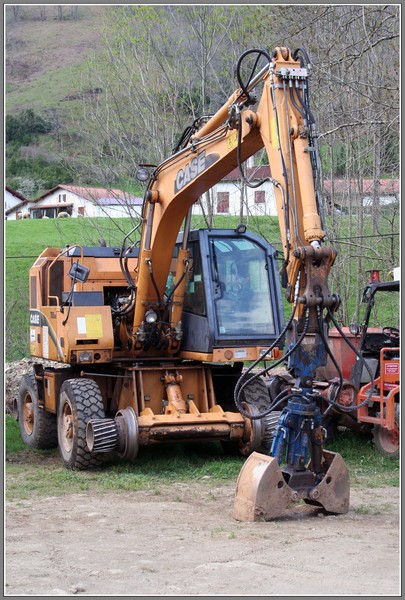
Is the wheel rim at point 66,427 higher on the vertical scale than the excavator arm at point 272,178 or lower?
lower

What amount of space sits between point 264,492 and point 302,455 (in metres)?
0.46

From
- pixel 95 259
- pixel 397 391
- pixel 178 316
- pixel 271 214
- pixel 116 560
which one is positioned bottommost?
pixel 116 560

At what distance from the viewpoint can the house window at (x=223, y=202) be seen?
19780mm

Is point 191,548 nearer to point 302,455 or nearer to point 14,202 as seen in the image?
point 302,455

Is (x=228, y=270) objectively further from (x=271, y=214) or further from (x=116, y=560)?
(x=271, y=214)

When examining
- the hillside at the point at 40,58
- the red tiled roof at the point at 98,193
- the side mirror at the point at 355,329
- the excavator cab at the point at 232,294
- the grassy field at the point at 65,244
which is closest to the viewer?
the excavator cab at the point at 232,294

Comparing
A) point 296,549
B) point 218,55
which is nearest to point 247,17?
point 218,55

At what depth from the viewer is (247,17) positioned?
17906mm

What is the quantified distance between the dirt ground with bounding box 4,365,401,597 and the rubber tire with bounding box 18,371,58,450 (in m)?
3.00

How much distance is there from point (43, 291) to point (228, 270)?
250cm

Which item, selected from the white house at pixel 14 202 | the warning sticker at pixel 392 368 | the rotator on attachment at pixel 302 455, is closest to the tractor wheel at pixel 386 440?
Result: the warning sticker at pixel 392 368

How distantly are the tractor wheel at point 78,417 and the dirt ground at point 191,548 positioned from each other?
1.19 m

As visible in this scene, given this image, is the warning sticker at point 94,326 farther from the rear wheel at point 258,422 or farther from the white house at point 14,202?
the white house at point 14,202

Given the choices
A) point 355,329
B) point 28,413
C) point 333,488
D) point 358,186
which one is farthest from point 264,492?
point 358,186
